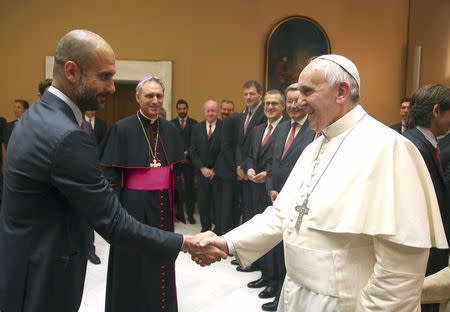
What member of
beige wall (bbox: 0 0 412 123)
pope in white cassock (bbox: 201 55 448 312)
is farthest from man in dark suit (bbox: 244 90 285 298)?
beige wall (bbox: 0 0 412 123)

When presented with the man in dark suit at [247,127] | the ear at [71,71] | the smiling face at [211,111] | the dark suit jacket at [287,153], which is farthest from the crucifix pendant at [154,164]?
the smiling face at [211,111]

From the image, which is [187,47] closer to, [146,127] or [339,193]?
[146,127]

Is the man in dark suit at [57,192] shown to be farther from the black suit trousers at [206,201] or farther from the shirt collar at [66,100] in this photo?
the black suit trousers at [206,201]

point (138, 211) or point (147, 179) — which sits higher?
point (147, 179)

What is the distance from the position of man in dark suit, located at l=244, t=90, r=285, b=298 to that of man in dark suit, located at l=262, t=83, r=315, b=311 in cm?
44

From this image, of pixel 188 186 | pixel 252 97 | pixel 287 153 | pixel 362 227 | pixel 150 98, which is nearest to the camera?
pixel 362 227

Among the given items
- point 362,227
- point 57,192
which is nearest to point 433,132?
point 362,227

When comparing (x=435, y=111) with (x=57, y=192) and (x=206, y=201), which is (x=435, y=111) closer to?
(x=57, y=192)

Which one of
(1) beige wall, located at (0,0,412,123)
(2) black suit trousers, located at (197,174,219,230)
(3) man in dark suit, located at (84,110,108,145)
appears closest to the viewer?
(3) man in dark suit, located at (84,110,108,145)

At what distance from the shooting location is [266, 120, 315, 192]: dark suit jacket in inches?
147

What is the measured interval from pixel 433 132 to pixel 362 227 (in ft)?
4.61

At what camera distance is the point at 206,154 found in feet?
21.1

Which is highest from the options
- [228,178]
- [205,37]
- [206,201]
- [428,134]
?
[205,37]

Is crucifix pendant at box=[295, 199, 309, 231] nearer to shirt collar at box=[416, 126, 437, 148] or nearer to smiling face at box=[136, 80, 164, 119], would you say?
shirt collar at box=[416, 126, 437, 148]
